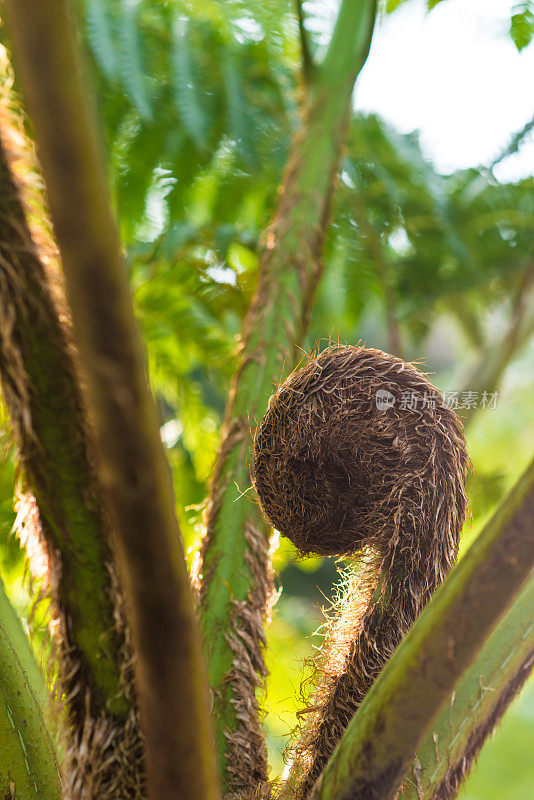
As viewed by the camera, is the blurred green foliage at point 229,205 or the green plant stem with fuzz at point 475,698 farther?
the blurred green foliage at point 229,205

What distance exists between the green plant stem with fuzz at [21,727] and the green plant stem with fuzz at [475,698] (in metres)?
→ 0.33

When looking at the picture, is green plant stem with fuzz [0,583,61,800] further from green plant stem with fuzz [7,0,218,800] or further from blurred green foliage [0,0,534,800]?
blurred green foliage [0,0,534,800]

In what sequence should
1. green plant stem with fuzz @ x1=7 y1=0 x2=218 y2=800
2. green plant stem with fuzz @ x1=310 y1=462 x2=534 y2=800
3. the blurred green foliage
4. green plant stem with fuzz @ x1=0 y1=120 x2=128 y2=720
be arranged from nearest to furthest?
green plant stem with fuzz @ x1=7 y1=0 x2=218 y2=800, green plant stem with fuzz @ x1=310 y1=462 x2=534 y2=800, green plant stem with fuzz @ x1=0 y1=120 x2=128 y2=720, the blurred green foliage

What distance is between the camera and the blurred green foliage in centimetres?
164

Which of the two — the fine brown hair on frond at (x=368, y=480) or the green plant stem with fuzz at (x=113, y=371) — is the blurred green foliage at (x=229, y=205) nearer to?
the fine brown hair on frond at (x=368, y=480)

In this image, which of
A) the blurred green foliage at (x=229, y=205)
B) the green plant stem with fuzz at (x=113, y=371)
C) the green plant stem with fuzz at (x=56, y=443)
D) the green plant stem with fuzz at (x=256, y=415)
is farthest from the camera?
the blurred green foliage at (x=229, y=205)

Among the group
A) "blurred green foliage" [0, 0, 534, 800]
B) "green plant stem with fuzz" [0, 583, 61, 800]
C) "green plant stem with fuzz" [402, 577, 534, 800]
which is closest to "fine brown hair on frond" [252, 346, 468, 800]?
"green plant stem with fuzz" [402, 577, 534, 800]

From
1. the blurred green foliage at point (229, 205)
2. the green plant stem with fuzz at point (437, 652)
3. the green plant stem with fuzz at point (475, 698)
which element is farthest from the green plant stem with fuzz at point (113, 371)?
the blurred green foliage at point (229, 205)

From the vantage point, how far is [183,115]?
1578mm

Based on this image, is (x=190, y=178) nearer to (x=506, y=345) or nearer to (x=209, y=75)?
(x=209, y=75)

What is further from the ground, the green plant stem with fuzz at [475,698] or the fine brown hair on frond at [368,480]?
the fine brown hair on frond at [368,480]

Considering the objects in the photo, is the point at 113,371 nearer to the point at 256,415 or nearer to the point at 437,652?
the point at 437,652

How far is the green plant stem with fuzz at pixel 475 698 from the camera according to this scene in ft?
2.04

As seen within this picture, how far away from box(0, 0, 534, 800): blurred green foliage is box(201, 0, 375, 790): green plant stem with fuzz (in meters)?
0.45
